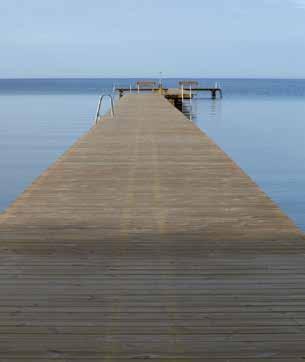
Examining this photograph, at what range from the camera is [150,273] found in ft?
13.8

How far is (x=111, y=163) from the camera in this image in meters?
9.25

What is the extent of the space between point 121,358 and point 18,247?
2109 millimetres

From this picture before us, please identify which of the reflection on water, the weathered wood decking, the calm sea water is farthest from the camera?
the calm sea water

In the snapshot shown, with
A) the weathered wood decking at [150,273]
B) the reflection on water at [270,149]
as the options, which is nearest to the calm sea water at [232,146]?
the reflection on water at [270,149]

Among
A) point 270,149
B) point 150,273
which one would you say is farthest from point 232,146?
point 150,273

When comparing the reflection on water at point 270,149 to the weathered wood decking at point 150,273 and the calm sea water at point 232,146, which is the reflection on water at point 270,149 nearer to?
the calm sea water at point 232,146

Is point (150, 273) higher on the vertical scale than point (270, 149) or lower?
higher

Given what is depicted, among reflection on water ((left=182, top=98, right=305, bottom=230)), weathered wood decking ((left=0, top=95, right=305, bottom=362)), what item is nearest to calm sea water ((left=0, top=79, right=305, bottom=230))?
reflection on water ((left=182, top=98, right=305, bottom=230))

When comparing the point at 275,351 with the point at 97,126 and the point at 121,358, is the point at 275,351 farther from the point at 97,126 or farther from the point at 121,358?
the point at 97,126

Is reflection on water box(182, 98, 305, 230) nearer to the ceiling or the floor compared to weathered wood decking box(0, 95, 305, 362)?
nearer to the floor

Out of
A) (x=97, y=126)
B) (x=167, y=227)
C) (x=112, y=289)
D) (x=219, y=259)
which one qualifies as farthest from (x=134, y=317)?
(x=97, y=126)

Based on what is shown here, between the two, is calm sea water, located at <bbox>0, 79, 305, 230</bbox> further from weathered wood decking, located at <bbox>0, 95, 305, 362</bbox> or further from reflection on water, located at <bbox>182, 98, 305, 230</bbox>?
weathered wood decking, located at <bbox>0, 95, 305, 362</bbox>

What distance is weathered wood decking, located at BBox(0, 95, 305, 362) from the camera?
10.1ft

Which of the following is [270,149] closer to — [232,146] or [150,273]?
[232,146]
